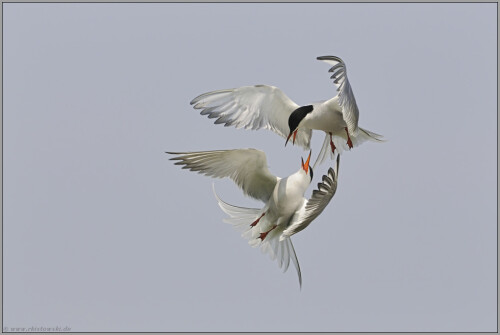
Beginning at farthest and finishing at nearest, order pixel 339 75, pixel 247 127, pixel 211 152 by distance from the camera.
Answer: pixel 247 127 < pixel 211 152 < pixel 339 75

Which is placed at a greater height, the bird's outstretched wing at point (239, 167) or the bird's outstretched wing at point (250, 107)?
the bird's outstretched wing at point (250, 107)

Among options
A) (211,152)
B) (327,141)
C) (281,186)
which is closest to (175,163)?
(211,152)

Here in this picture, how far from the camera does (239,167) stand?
9891 millimetres

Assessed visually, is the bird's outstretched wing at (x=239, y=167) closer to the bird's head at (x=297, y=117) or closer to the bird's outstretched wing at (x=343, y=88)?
Answer: the bird's head at (x=297, y=117)

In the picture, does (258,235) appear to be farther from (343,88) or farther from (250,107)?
(343,88)

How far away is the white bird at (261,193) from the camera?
965 centimetres

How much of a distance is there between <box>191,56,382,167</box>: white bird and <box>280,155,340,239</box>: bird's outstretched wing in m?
0.88

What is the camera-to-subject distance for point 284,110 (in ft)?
33.9

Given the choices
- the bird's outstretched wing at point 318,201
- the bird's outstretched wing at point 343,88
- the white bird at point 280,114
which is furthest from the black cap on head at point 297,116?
the bird's outstretched wing at point 318,201

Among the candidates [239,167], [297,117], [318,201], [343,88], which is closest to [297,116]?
[297,117]

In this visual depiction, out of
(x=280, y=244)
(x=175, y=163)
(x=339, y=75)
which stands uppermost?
(x=339, y=75)

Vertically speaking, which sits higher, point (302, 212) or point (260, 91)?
point (260, 91)

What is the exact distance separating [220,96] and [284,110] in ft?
2.16

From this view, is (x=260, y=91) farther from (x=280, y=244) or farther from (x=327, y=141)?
(x=280, y=244)
